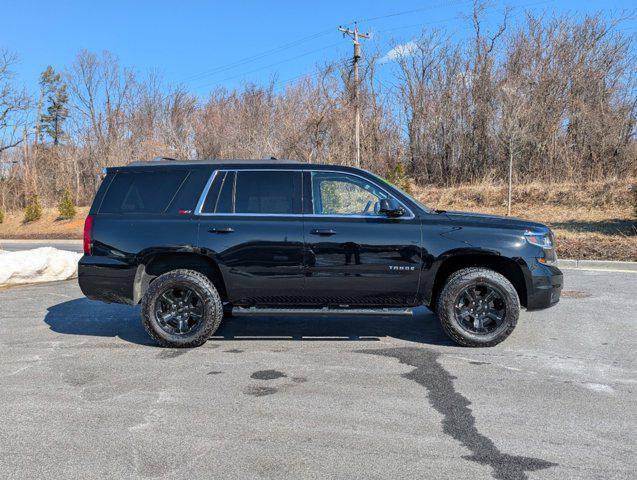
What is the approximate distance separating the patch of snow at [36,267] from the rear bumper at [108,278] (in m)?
5.16

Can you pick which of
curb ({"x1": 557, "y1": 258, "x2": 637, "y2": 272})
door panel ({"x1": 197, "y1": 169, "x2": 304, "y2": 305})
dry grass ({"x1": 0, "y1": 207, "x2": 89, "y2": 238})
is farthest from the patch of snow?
dry grass ({"x1": 0, "y1": 207, "x2": 89, "y2": 238})

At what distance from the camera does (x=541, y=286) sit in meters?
5.45

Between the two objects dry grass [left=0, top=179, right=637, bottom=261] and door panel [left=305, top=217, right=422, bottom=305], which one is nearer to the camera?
door panel [left=305, top=217, right=422, bottom=305]

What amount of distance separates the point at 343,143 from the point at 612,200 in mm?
13811

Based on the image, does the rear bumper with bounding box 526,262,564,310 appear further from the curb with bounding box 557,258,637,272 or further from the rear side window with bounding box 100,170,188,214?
the curb with bounding box 557,258,637,272

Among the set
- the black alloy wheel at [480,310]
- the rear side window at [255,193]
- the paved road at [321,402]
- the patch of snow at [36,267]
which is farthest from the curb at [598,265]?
the patch of snow at [36,267]

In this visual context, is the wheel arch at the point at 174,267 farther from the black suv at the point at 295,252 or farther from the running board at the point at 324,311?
the running board at the point at 324,311

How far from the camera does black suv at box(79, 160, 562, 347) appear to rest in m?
5.44

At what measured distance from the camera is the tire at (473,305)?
17.7ft

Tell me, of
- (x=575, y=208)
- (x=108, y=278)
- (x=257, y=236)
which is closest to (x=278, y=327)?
(x=257, y=236)

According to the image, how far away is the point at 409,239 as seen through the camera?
544 centimetres

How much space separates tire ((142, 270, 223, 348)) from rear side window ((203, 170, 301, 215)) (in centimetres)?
78

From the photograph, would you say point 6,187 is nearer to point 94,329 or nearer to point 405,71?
point 405,71

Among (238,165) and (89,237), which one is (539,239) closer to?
(238,165)
